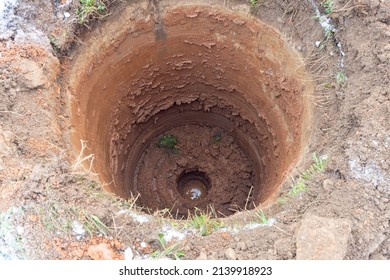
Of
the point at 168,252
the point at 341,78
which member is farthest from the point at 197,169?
the point at 168,252

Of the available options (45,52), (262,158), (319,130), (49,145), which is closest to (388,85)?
(319,130)

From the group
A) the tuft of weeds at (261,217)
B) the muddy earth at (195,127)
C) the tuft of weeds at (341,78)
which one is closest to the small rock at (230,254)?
the muddy earth at (195,127)

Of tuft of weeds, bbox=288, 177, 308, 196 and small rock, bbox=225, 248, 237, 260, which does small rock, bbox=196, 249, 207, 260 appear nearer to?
small rock, bbox=225, 248, 237, 260

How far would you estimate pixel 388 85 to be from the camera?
108 inches

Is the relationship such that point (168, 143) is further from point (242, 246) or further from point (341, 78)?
point (242, 246)

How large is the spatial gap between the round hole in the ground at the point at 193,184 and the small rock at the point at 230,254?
3100 mm

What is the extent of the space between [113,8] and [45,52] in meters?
0.90

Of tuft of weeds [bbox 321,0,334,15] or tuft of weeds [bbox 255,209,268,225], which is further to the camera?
tuft of weeds [bbox 321,0,334,15]

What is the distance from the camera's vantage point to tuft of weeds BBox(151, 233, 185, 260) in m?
2.26

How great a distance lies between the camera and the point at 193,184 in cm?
557

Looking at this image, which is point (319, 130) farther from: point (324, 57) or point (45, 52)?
point (45, 52)

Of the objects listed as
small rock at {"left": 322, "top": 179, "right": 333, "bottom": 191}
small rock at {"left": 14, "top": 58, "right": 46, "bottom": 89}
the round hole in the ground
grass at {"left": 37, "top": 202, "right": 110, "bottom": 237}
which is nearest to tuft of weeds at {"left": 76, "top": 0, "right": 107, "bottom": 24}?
small rock at {"left": 14, "top": 58, "right": 46, "bottom": 89}

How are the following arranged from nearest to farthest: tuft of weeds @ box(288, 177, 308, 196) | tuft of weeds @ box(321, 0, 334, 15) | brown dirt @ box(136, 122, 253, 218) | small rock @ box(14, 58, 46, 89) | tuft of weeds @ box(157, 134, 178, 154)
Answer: tuft of weeds @ box(288, 177, 308, 196) < small rock @ box(14, 58, 46, 89) < tuft of weeds @ box(321, 0, 334, 15) < brown dirt @ box(136, 122, 253, 218) < tuft of weeds @ box(157, 134, 178, 154)

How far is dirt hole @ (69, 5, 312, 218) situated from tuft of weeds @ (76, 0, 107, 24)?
0.20 metres
